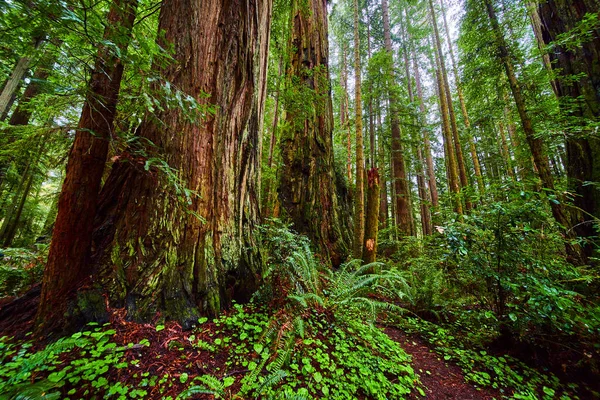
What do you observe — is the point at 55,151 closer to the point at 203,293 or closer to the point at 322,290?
the point at 203,293

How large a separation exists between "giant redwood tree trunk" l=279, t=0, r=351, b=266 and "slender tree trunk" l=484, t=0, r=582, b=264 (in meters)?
3.75

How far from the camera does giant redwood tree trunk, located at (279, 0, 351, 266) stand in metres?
5.01

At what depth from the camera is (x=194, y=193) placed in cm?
188

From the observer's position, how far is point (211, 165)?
2326mm

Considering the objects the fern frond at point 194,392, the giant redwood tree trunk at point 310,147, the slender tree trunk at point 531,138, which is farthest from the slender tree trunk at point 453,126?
the fern frond at point 194,392

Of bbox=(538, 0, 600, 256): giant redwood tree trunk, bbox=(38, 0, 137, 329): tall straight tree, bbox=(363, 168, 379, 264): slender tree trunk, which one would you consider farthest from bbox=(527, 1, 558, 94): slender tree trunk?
bbox=(38, 0, 137, 329): tall straight tree

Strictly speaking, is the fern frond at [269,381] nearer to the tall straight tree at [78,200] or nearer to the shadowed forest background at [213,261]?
the shadowed forest background at [213,261]

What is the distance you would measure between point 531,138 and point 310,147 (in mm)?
4395

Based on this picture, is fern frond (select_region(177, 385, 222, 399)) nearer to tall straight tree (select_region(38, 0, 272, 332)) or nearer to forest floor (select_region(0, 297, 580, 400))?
forest floor (select_region(0, 297, 580, 400))

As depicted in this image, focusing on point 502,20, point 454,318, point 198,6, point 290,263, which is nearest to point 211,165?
point 290,263

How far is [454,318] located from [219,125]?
174 inches

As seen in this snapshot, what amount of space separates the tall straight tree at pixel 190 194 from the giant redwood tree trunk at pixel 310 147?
2218 mm

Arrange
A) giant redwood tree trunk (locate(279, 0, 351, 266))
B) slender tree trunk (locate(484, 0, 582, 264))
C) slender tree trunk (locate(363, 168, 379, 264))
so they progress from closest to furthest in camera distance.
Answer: slender tree trunk (locate(484, 0, 582, 264)) < slender tree trunk (locate(363, 168, 379, 264)) < giant redwood tree trunk (locate(279, 0, 351, 266))

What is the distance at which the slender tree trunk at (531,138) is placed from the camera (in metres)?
3.61
